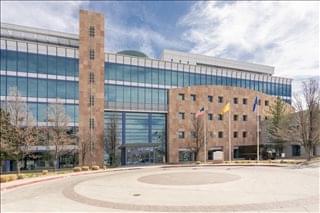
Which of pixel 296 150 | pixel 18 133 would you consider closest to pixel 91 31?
pixel 18 133

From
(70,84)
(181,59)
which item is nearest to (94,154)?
(70,84)

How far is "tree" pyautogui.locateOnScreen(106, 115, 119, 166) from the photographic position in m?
46.7

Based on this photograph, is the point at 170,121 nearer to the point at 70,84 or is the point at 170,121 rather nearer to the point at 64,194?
the point at 70,84

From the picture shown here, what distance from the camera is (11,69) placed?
133 ft

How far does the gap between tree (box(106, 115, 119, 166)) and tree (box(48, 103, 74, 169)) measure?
272 inches

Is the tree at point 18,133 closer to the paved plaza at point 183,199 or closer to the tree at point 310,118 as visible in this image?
the paved plaza at point 183,199

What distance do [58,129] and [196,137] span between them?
24.8m

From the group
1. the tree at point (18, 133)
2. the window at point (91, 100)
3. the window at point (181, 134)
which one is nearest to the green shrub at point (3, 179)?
the tree at point (18, 133)

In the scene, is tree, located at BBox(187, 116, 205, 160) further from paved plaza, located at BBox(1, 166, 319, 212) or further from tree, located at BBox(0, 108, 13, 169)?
paved plaza, located at BBox(1, 166, 319, 212)

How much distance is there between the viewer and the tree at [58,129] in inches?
1501

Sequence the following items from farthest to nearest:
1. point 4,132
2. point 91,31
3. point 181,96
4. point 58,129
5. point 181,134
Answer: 1. point 181,96
2. point 181,134
3. point 91,31
4. point 58,129
5. point 4,132

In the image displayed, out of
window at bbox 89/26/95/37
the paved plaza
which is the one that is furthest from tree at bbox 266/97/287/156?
the paved plaza

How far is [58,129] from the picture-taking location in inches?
1543

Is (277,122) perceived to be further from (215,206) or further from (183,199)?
(215,206)
